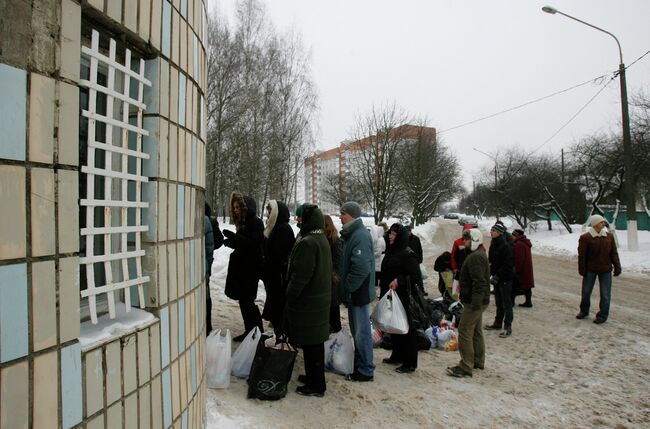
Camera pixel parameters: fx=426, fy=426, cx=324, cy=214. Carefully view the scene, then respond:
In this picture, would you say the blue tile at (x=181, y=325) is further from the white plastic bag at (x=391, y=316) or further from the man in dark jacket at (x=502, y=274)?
the man in dark jacket at (x=502, y=274)

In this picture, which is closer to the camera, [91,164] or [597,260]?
[91,164]

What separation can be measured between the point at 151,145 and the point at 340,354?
327 cm

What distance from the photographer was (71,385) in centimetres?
150

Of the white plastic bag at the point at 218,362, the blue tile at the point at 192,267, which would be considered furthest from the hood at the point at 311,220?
the blue tile at the point at 192,267

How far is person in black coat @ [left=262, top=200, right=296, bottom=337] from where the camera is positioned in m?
5.03

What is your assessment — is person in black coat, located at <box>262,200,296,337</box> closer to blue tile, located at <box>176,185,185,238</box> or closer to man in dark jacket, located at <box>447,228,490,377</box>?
man in dark jacket, located at <box>447,228,490,377</box>

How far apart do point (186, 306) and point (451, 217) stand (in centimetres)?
7529

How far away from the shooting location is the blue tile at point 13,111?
1.26m

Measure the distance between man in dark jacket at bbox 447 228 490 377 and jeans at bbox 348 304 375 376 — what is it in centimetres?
101

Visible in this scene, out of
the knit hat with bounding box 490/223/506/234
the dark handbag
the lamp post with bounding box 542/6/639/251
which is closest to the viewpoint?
the dark handbag

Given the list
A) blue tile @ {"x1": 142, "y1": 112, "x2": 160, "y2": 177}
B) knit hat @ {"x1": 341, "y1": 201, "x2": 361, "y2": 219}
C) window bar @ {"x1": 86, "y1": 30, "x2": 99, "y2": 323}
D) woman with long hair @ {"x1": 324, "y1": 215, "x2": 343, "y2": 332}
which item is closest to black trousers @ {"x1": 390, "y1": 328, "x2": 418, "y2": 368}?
woman with long hair @ {"x1": 324, "y1": 215, "x2": 343, "y2": 332}

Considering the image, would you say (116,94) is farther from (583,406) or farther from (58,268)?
(583,406)

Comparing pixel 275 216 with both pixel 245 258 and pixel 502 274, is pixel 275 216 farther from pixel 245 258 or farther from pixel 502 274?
pixel 502 274

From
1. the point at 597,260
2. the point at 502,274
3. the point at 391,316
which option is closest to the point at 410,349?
the point at 391,316
